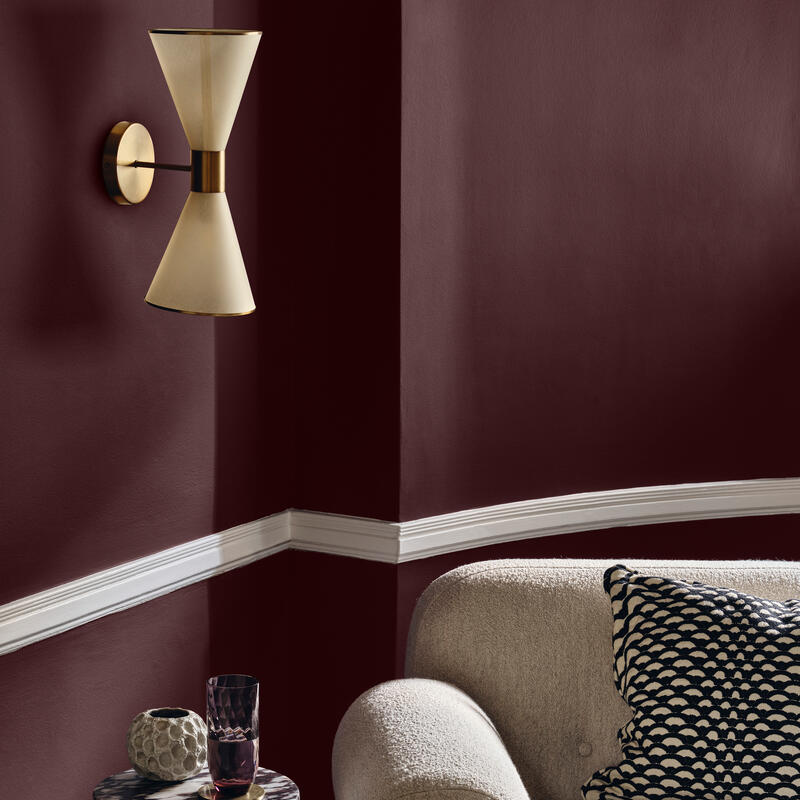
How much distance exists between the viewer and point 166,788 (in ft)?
5.56

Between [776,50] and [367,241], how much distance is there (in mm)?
1363

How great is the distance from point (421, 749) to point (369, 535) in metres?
1.09

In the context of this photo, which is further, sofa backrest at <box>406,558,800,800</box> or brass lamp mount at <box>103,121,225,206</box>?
brass lamp mount at <box>103,121,225,206</box>

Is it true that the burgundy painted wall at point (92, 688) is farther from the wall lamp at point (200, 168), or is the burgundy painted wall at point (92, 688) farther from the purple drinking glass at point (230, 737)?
the wall lamp at point (200, 168)


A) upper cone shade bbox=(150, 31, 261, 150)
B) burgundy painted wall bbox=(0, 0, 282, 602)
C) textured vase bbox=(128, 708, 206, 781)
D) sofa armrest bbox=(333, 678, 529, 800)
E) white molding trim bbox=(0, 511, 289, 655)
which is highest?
upper cone shade bbox=(150, 31, 261, 150)

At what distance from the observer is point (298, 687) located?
267 centimetres

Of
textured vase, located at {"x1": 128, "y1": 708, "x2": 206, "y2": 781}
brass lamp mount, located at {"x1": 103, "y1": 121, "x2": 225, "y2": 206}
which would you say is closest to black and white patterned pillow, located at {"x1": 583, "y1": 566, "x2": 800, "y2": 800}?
textured vase, located at {"x1": 128, "y1": 708, "x2": 206, "y2": 781}

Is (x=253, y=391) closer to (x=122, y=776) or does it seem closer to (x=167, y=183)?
(x=167, y=183)

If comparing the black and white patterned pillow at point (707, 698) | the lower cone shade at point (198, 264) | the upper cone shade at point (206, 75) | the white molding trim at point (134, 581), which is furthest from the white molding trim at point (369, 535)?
the black and white patterned pillow at point (707, 698)

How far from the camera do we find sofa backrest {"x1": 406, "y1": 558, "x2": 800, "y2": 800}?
1.80 meters

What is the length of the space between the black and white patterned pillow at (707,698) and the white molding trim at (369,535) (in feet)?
2.99

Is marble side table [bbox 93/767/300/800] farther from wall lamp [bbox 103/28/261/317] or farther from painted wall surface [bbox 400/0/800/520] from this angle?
painted wall surface [bbox 400/0/800/520]

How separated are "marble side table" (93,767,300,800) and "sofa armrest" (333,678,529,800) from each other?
0.11m

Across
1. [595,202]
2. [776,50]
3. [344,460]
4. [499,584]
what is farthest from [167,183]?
[776,50]
